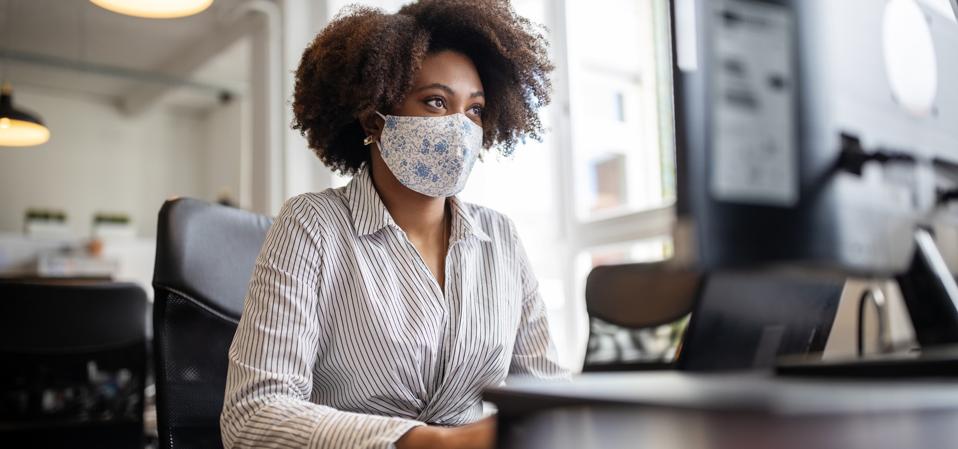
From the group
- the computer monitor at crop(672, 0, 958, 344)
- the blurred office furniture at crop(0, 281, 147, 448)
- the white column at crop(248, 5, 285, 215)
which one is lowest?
the blurred office furniture at crop(0, 281, 147, 448)

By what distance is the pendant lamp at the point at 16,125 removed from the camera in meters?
4.15

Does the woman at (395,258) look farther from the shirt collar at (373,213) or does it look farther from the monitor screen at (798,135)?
the monitor screen at (798,135)

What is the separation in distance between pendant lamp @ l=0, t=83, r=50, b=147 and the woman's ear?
3669 millimetres

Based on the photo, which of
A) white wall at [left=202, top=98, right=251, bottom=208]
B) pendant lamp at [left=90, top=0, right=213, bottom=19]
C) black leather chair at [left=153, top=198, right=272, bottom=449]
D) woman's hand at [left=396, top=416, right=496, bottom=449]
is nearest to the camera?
woman's hand at [left=396, top=416, right=496, bottom=449]

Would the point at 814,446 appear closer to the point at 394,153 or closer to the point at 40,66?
the point at 394,153

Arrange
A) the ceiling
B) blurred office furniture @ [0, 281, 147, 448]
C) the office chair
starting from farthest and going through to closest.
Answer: the ceiling < blurred office furniture @ [0, 281, 147, 448] < the office chair

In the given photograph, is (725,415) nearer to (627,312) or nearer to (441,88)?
(441,88)

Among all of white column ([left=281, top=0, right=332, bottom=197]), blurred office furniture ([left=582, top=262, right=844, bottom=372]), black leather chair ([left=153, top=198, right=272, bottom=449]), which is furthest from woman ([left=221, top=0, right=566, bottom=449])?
white column ([left=281, top=0, right=332, bottom=197])

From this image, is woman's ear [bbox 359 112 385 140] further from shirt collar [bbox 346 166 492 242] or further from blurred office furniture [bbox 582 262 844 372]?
blurred office furniture [bbox 582 262 844 372]

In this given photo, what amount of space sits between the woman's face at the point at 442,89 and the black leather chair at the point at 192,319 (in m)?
0.41

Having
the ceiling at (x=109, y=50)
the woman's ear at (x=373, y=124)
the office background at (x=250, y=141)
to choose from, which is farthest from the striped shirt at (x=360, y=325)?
the ceiling at (x=109, y=50)

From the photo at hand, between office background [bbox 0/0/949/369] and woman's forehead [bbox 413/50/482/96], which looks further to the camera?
office background [bbox 0/0/949/369]

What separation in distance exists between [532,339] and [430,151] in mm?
382

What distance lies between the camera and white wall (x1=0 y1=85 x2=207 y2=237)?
21.0 ft
